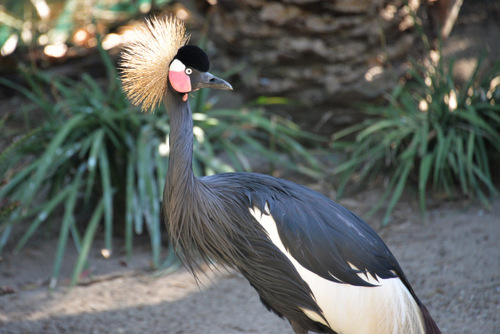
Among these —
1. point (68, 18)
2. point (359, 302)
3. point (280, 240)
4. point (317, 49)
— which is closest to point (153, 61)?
point (280, 240)

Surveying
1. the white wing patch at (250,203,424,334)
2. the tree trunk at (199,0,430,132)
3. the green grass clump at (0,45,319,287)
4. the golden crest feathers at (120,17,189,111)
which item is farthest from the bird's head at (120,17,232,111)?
the tree trunk at (199,0,430,132)

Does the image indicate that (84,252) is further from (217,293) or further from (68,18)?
(68,18)

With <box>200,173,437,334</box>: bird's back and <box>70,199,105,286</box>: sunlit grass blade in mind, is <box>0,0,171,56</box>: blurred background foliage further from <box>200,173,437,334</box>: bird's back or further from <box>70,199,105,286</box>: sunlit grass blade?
Answer: <box>200,173,437,334</box>: bird's back

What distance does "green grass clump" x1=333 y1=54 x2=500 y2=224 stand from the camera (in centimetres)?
304

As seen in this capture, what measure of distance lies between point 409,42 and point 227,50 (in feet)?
4.29

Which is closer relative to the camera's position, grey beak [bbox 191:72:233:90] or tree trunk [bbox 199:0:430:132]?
grey beak [bbox 191:72:233:90]

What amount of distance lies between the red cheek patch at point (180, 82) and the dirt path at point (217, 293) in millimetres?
818

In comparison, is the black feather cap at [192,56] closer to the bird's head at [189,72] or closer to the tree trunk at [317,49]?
the bird's head at [189,72]

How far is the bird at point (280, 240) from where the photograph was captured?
5.95 ft

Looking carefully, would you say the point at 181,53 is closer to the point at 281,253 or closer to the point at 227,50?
the point at 281,253

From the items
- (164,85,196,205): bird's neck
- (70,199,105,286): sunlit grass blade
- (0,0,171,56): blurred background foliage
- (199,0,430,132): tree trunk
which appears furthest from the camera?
(0,0,171,56): blurred background foliage

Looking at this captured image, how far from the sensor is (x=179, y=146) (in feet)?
5.88

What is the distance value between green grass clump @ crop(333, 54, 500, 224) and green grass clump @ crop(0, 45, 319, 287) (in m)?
0.46

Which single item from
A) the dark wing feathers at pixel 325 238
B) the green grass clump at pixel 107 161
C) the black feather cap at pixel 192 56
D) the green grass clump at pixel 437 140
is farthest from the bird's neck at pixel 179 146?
the green grass clump at pixel 437 140
